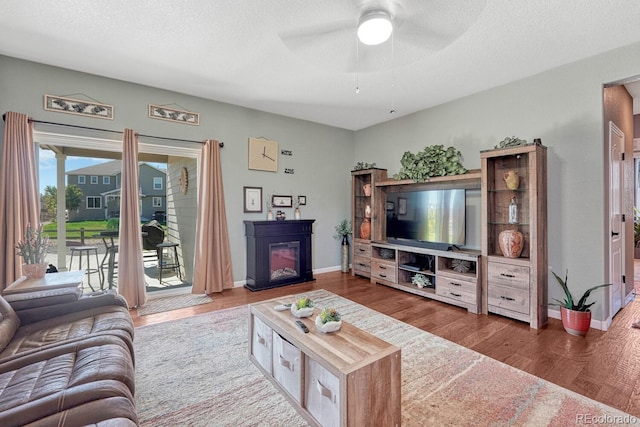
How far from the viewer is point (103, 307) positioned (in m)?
2.19

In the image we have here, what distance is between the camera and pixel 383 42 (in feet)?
8.20

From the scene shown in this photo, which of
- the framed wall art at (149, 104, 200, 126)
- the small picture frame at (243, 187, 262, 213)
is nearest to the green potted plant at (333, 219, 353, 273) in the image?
the small picture frame at (243, 187, 262, 213)

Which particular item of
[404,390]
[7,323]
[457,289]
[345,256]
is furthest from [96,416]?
[345,256]

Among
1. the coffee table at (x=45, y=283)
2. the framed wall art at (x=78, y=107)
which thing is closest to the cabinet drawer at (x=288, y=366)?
the coffee table at (x=45, y=283)

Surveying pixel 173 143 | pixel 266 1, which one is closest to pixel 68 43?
pixel 173 143

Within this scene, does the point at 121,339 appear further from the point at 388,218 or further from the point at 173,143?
the point at 388,218

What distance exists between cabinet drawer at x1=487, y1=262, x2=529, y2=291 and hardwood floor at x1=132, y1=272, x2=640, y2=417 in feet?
1.33

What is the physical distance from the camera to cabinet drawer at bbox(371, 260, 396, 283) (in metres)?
4.30

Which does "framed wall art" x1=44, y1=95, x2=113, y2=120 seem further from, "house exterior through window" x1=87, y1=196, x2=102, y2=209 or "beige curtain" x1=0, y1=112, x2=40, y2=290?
"house exterior through window" x1=87, y1=196, x2=102, y2=209

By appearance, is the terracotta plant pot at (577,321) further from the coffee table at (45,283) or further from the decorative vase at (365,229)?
the coffee table at (45,283)

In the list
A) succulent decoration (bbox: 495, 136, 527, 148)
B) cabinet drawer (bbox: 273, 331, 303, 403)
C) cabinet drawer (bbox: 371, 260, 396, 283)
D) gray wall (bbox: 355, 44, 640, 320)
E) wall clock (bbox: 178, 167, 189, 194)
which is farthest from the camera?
wall clock (bbox: 178, 167, 189, 194)

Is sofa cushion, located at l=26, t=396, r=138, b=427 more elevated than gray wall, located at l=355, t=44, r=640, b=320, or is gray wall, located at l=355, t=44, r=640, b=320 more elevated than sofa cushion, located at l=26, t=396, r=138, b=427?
gray wall, located at l=355, t=44, r=640, b=320

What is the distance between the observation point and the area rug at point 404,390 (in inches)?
65.7

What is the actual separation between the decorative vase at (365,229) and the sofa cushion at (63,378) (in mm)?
3870
